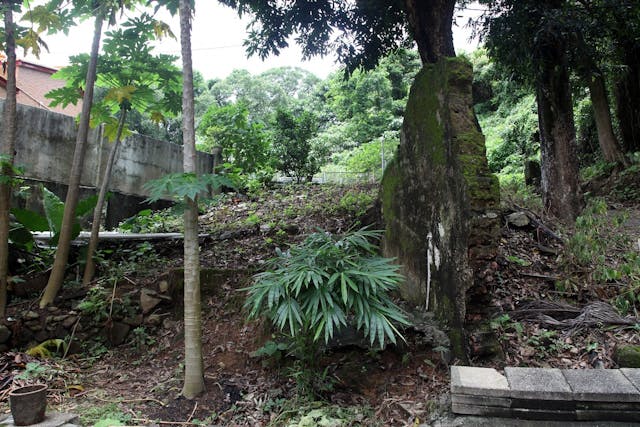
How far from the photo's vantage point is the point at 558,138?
21.7ft

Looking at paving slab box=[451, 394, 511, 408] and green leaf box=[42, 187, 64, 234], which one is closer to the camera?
paving slab box=[451, 394, 511, 408]

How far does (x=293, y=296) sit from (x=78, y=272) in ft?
11.1

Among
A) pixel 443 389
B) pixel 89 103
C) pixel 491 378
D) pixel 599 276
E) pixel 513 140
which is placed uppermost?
pixel 513 140

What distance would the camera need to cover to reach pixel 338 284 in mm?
3160

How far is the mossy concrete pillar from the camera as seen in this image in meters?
3.32

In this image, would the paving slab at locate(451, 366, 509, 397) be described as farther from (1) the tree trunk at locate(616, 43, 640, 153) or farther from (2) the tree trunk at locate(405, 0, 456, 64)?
(1) the tree trunk at locate(616, 43, 640, 153)

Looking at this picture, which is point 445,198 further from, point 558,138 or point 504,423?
point 558,138

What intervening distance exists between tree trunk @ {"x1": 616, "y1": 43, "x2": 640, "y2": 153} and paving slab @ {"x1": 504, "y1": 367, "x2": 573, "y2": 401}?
9.77 meters

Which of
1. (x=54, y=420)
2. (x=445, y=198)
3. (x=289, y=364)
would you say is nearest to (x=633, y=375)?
(x=445, y=198)

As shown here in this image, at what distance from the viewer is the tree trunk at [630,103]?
9.91 metres

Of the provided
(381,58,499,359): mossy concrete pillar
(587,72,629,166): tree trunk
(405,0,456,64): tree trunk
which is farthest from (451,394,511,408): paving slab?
(587,72,629,166): tree trunk

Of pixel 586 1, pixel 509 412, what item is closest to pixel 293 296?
pixel 509 412

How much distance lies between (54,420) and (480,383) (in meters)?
2.99

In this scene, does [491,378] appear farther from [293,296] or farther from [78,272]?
[78,272]
